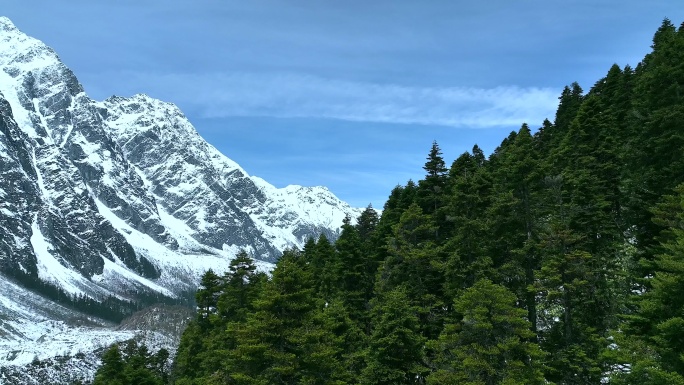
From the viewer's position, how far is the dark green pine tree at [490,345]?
1083 inches

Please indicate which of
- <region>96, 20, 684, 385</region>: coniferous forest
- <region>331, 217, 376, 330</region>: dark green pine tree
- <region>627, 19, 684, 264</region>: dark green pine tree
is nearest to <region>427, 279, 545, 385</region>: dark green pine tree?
<region>96, 20, 684, 385</region>: coniferous forest

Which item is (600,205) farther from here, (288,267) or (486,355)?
(288,267)

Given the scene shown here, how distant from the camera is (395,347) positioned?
32.7m

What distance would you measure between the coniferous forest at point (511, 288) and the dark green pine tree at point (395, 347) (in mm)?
99

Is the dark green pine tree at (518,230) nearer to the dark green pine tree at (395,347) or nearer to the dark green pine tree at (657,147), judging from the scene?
the dark green pine tree at (657,147)

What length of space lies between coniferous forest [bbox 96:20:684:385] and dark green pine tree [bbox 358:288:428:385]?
0.10 metres

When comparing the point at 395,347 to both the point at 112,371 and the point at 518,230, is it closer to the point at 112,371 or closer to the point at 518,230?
the point at 518,230

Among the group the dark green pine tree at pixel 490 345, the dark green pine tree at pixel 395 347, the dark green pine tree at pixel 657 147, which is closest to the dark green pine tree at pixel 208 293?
the dark green pine tree at pixel 395 347

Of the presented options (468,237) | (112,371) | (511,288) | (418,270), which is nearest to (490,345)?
(511,288)

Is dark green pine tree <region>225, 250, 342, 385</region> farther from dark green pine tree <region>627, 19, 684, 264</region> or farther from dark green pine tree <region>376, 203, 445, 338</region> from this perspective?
dark green pine tree <region>627, 19, 684, 264</region>

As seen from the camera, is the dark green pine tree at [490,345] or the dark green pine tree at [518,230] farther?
the dark green pine tree at [518,230]

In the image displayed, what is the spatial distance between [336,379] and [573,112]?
192 feet

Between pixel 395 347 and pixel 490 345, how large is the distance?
618cm

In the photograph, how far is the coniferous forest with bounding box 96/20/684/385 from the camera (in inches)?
1086
